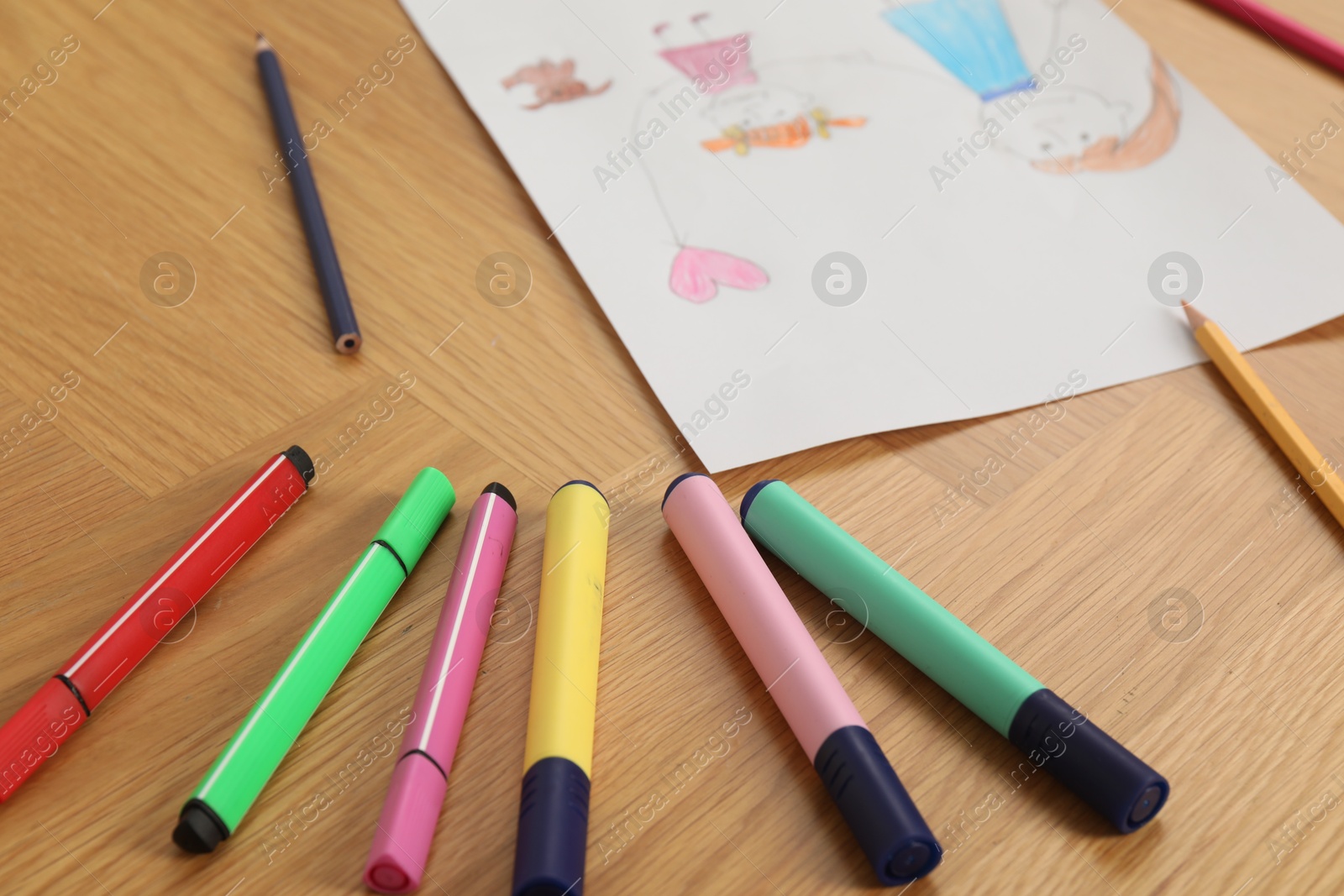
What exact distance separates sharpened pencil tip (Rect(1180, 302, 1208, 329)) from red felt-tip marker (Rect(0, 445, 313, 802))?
49 centimetres

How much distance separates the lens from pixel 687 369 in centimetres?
54

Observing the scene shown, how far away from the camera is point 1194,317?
0.57 meters

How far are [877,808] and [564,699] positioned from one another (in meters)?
0.12

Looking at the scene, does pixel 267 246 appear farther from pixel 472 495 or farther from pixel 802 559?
pixel 802 559

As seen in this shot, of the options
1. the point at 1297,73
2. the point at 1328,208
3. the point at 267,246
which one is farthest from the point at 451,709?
the point at 1297,73

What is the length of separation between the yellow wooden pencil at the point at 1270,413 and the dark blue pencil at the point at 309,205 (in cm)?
47

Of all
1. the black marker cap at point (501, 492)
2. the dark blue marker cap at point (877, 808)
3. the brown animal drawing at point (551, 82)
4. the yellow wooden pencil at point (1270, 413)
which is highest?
the brown animal drawing at point (551, 82)

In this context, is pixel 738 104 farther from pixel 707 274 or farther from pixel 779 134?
pixel 707 274

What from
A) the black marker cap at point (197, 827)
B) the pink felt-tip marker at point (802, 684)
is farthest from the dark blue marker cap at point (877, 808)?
the black marker cap at point (197, 827)

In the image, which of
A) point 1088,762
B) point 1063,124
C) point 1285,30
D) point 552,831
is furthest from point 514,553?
point 1285,30

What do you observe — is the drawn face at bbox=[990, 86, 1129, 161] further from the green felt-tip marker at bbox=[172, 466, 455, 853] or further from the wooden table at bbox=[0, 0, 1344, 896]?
the green felt-tip marker at bbox=[172, 466, 455, 853]

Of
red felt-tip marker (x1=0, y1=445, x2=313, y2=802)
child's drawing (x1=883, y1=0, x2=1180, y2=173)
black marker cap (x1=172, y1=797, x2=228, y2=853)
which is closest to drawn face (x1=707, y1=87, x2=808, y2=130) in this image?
child's drawing (x1=883, y1=0, x2=1180, y2=173)

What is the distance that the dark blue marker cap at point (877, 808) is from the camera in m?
0.35

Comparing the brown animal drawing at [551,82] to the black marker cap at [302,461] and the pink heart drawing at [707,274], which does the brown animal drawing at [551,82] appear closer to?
the pink heart drawing at [707,274]
